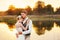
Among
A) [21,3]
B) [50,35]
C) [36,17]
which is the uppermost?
[21,3]

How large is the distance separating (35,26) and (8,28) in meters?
0.32

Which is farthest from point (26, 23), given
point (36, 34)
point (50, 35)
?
point (50, 35)

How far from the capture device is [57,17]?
1766 mm

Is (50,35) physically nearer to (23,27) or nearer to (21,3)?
(23,27)

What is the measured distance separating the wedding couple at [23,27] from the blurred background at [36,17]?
0.04 m

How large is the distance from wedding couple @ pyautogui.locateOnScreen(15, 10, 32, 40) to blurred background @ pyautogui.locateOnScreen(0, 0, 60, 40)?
38 mm

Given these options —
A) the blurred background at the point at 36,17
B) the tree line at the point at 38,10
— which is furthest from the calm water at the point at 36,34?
the tree line at the point at 38,10

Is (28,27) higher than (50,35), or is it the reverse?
(28,27)

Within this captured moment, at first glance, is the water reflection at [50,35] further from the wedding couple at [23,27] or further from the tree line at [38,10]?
the tree line at [38,10]

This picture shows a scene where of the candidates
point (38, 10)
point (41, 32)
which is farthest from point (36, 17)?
point (41, 32)

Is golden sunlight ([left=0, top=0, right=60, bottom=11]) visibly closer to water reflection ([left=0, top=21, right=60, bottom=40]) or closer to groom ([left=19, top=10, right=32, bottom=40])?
groom ([left=19, top=10, right=32, bottom=40])

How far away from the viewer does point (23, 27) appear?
5.73 feet

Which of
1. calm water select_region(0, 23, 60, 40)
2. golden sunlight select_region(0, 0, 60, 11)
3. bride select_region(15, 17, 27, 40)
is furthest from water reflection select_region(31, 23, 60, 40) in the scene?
golden sunlight select_region(0, 0, 60, 11)

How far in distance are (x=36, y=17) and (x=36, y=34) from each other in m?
0.20
